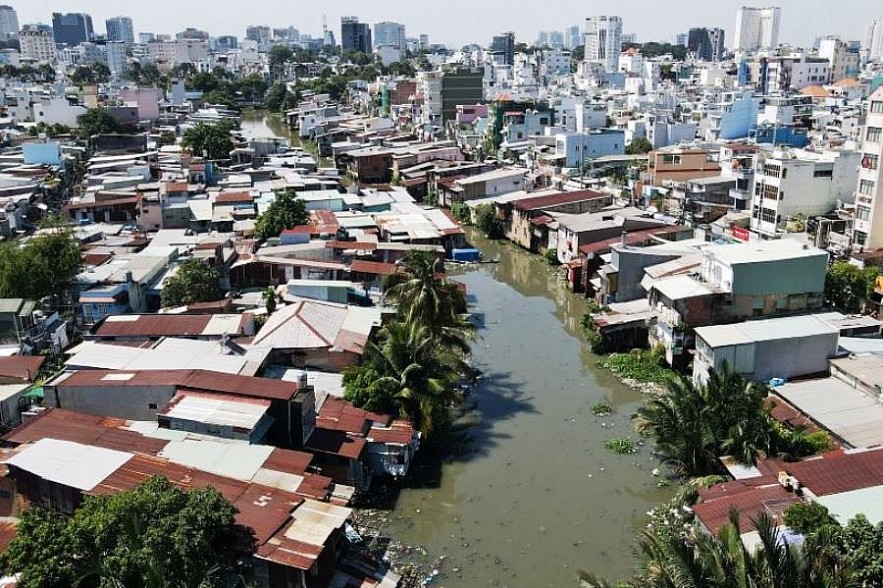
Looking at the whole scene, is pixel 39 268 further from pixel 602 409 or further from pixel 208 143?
pixel 208 143

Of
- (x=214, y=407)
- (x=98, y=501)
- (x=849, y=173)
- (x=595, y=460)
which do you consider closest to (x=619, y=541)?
(x=595, y=460)

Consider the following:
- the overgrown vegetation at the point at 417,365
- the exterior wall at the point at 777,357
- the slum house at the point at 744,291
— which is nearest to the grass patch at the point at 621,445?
the exterior wall at the point at 777,357

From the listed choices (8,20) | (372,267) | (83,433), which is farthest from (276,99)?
(8,20)

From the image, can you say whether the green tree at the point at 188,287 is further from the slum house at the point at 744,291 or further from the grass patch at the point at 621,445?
the slum house at the point at 744,291

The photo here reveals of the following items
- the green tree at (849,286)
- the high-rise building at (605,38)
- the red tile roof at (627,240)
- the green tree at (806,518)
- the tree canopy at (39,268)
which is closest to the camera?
the green tree at (806,518)

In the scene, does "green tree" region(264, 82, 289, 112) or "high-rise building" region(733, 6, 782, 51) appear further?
"high-rise building" region(733, 6, 782, 51)

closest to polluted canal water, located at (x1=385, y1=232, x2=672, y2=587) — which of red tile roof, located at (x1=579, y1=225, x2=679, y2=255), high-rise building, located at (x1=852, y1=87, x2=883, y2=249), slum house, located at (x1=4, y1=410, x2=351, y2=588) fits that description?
slum house, located at (x1=4, y1=410, x2=351, y2=588)

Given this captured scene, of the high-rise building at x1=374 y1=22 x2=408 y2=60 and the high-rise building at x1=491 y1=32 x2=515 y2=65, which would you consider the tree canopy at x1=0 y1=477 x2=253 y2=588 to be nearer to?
the high-rise building at x1=491 y1=32 x2=515 y2=65

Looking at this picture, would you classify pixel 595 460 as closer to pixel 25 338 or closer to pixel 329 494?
pixel 329 494
